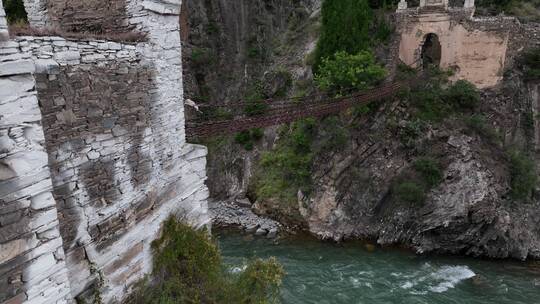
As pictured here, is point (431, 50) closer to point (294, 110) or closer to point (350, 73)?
point (350, 73)

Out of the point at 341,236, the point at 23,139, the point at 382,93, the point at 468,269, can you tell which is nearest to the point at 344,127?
the point at 382,93

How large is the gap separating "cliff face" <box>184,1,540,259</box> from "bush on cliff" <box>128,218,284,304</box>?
742 centimetres

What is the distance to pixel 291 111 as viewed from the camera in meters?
10.1

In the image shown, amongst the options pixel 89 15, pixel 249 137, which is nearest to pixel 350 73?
pixel 249 137

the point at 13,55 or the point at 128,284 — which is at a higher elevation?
the point at 13,55

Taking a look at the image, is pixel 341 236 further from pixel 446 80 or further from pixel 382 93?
pixel 446 80

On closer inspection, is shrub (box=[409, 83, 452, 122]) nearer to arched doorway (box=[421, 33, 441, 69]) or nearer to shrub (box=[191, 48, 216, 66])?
arched doorway (box=[421, 33, 441, 69])

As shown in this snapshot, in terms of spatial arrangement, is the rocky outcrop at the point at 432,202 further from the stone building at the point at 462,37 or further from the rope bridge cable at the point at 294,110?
the stone building at the point at 462,37

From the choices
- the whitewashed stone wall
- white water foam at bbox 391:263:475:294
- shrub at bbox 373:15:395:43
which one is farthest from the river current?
shrub at bbox 373:15:395:43

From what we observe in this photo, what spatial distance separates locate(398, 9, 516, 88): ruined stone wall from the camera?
13.8 metres

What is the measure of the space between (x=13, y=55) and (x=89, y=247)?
191 cm

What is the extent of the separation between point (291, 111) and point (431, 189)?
5.45m

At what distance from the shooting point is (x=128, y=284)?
449 centimetres

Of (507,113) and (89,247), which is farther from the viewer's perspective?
(507,113)
